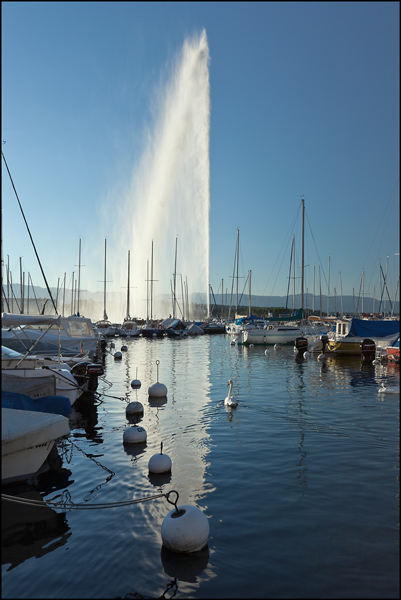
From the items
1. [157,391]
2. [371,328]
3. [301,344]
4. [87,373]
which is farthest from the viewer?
[301,344]

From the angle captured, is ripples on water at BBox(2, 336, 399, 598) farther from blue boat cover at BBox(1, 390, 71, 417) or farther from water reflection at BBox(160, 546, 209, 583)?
blue boat cover at BBox(1, 390, 71, 417)

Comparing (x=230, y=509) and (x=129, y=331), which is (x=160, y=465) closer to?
(x=230, y=509)

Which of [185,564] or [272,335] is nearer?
[185,564]

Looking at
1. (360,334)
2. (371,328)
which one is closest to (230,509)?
(371,328)

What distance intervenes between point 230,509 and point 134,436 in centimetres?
677

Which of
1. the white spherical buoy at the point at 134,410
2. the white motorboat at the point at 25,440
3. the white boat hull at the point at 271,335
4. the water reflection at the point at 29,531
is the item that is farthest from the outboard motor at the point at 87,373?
the white boat hull at the point at 271,335

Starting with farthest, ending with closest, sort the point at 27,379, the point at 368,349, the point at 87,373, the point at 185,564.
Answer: the point at 368,349 → the point at 87,373 → the point at 27,379 → the point at 185,564

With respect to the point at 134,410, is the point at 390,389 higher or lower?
higher

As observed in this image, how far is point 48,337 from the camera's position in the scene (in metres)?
38.1

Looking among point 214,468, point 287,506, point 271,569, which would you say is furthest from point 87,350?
point 271,569

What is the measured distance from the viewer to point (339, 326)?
53656mm

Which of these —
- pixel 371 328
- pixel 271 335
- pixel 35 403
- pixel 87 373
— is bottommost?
pixel 271 335

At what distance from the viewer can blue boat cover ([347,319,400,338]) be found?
4759 cm

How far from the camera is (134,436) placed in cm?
1798
